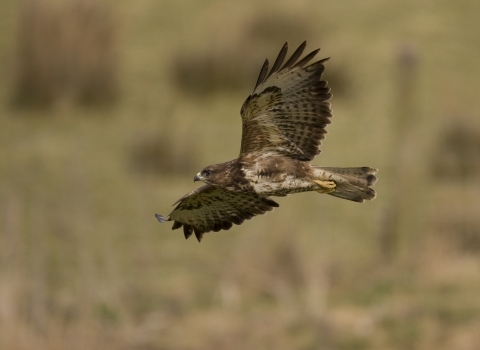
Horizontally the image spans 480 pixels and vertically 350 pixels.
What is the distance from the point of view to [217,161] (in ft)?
48.7

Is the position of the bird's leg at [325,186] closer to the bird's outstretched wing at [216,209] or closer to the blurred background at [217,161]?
the bird's outstretched wing at [216,209]

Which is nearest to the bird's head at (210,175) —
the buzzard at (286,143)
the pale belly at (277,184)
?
the buzzard at (286,143)

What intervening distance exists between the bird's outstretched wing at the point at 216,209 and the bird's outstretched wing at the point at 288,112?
477mm

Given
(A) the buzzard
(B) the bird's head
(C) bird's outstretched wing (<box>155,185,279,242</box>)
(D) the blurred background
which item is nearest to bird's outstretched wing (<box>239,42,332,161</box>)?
(A) the buzzard

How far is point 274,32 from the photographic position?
66.0 ft

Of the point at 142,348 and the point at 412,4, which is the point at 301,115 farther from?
the point at 412,4

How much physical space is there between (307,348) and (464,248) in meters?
2.56

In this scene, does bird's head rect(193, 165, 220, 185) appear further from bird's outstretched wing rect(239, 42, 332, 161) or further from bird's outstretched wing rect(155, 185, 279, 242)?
bird's outstretched wing rect(155, 185, 279, 242)

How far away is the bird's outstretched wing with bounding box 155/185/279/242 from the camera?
21.7ft

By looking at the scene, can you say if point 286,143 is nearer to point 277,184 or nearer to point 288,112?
point 288,112

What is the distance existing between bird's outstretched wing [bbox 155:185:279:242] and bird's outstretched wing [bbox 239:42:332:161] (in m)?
0.48

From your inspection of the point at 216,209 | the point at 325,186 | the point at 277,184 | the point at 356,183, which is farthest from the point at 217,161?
the point at 277,184

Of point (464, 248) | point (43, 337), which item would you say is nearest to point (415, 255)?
point (464, 248)

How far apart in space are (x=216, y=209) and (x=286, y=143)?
701mm
